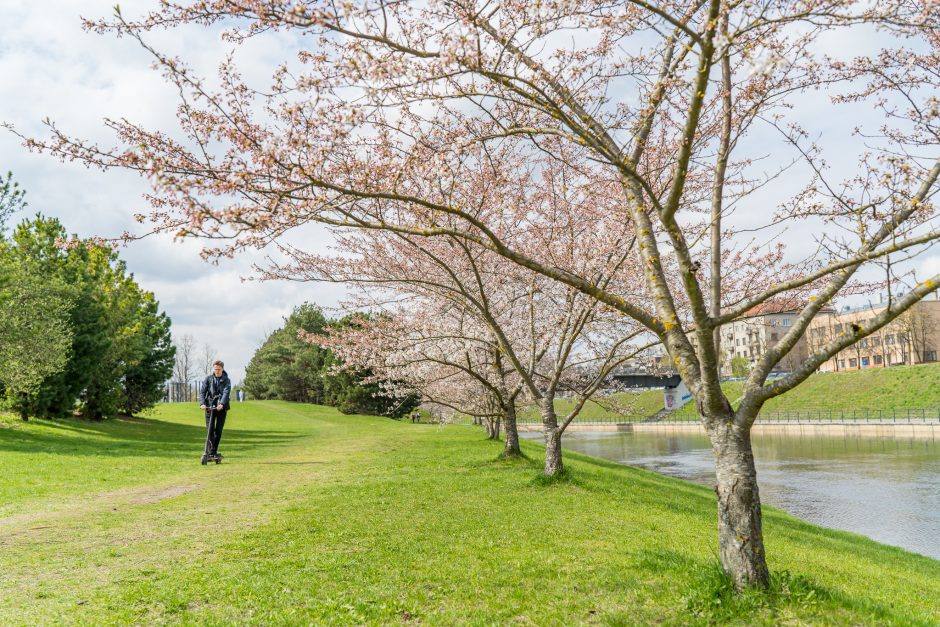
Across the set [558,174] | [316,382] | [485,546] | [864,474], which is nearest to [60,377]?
[558,174]

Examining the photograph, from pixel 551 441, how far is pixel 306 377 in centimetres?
5726

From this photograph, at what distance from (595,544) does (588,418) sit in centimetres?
8057

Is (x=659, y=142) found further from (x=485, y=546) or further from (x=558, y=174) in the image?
(x=485, y=546)

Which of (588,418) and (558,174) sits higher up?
(558,174)

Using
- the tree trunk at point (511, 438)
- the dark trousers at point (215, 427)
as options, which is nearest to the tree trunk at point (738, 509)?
the tree trunk at point (511, 438)

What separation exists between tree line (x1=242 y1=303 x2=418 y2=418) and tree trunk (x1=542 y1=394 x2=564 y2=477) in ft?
136

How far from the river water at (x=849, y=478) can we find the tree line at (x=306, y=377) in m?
23.1

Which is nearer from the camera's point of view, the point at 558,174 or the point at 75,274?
the point at 558,174

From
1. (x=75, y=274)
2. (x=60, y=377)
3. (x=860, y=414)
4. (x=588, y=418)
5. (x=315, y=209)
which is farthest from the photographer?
(x=588, y=418)

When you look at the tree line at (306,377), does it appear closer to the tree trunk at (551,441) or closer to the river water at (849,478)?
the river water at (849,478)

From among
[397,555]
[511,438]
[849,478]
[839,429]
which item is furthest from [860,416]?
[397,555]

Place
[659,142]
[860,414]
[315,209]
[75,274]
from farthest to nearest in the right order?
[860,414] → [75,274] → [659,142] → [315,209]

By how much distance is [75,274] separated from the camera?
29.2 m

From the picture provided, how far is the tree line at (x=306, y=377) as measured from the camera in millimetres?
55125
